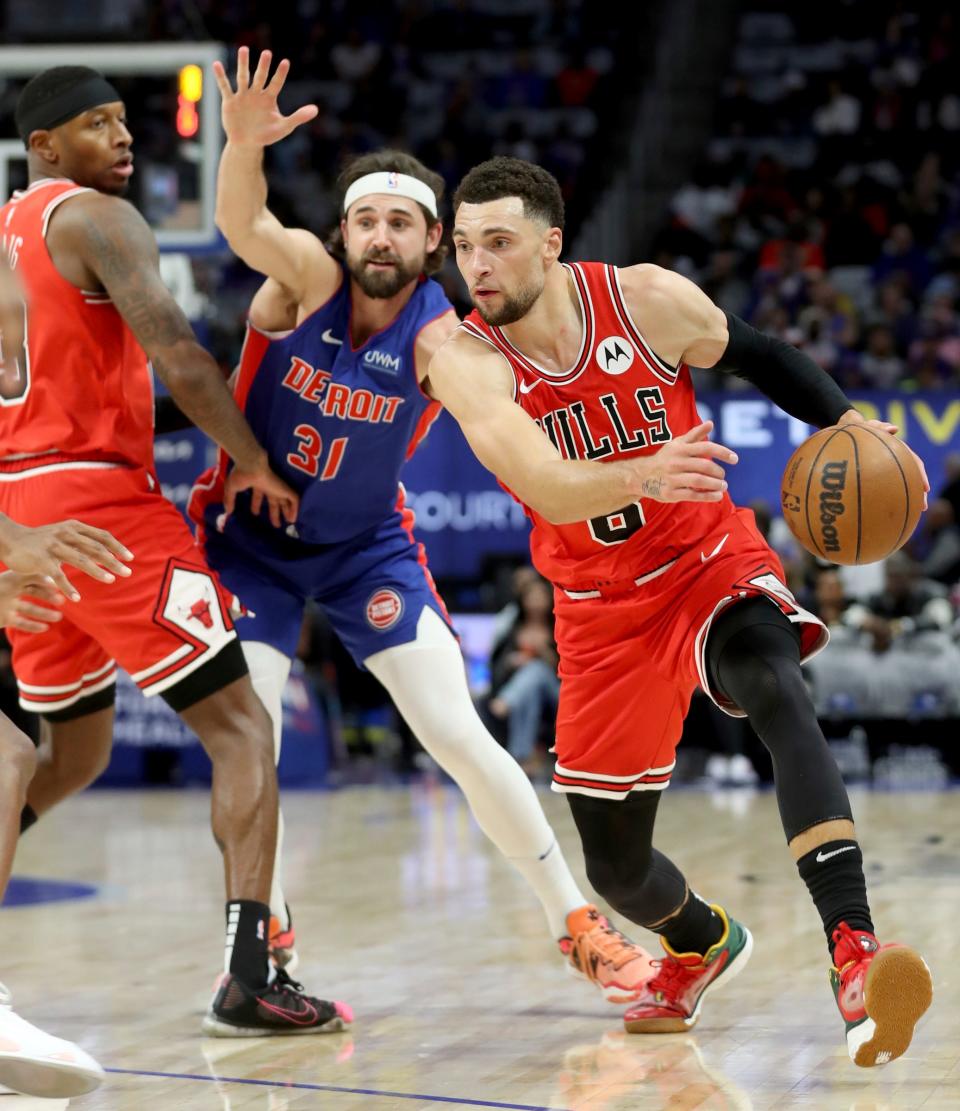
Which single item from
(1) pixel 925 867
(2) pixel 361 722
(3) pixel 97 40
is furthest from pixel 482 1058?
(2) pixel 361 722

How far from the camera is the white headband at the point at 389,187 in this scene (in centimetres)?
479

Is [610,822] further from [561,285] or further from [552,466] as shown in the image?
[561,285]

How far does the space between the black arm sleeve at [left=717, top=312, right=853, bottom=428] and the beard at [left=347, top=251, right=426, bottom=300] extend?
1005 mm

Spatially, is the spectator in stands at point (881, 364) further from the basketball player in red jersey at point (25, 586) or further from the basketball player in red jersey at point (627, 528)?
the basketball player in red jersey at point (25, 586)

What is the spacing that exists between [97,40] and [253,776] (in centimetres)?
750

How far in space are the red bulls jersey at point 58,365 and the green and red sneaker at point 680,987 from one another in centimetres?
192

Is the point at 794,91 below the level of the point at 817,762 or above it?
above

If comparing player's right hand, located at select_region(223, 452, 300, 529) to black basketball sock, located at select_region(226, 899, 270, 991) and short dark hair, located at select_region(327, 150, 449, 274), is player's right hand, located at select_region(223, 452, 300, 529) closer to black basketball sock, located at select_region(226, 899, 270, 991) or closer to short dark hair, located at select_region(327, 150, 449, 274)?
short dark hair, located at select_region(327, 150, 449, 274)

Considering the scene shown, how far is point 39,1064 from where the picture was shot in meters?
3.26

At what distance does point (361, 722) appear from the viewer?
13117 mm

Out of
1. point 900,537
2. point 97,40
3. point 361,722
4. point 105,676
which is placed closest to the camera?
point 900,537

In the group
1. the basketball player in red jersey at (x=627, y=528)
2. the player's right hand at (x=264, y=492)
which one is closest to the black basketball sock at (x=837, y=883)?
the basketball player in red jersey at (x=627, y=528)

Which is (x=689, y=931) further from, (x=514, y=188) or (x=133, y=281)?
(x=133, y=281)

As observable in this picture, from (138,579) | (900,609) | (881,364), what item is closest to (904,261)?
(881,364)
